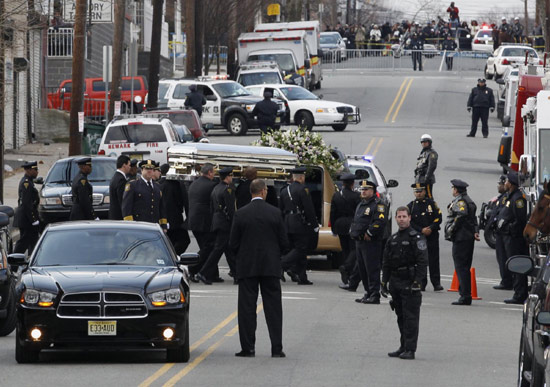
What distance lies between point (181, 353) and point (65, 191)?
44.7 feet

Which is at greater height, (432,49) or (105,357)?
(432,49)

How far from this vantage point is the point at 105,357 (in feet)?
41.8

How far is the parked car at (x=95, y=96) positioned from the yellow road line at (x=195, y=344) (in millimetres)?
30855

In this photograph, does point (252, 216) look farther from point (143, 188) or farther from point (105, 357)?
point (143, 188)

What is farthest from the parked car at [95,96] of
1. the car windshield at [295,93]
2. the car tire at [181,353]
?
the car tire at [181,353]

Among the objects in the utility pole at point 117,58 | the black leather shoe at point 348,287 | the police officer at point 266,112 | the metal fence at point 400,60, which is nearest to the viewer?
the black leather shoe at point 348,287

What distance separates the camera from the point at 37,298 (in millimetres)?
11859

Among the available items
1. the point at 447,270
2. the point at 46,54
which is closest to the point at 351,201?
the point at 447,270

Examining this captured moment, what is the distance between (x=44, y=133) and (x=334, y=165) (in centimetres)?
2494

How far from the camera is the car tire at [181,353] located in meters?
12.2

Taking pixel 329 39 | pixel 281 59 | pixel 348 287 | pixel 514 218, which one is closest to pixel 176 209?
pixel 348 287

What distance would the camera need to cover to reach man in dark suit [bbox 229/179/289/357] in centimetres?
1295

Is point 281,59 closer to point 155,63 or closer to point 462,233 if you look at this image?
point 155,63

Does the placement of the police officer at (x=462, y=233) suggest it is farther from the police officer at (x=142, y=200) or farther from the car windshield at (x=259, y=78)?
the car windshield at (x=259, y=78)
